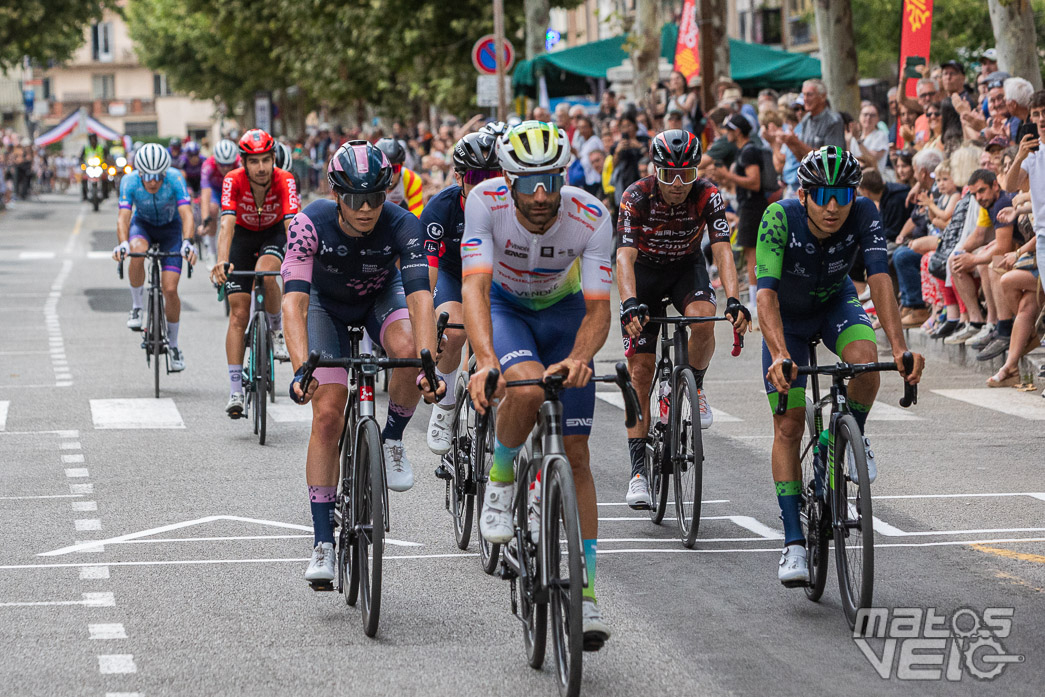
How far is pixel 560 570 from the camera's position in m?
6.09

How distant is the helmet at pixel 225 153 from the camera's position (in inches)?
650

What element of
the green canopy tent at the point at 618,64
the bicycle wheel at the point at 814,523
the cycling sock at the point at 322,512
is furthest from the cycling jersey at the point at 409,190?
the green canopy tent at the point at 618,64

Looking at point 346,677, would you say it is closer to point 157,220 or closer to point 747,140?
point 157,220

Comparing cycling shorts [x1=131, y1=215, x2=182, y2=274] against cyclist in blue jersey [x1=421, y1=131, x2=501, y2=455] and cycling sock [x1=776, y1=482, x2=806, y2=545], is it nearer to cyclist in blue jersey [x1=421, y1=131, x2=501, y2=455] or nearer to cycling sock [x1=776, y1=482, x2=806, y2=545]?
cyclist in blue jersey [x1=421, y1=131, x2=501, y2=455]

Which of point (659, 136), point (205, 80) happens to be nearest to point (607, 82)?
point (659, 136)

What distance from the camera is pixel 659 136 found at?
28.8 ft

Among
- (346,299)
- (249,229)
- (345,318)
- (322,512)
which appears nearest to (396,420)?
(345,318)

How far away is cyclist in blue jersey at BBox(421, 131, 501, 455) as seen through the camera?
29.9 ft

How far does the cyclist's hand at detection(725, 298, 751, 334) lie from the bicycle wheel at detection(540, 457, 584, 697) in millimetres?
2600

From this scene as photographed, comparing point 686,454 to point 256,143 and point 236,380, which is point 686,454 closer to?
point 236,380

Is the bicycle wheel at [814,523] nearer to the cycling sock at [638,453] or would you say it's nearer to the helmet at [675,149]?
the cycling sock at [638,453]

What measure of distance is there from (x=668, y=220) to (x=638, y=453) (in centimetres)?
125

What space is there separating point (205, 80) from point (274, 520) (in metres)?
77.5

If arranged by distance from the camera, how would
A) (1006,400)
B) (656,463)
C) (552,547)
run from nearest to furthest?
1. (552,547)
2. (656,463)
3. (1006,400)
